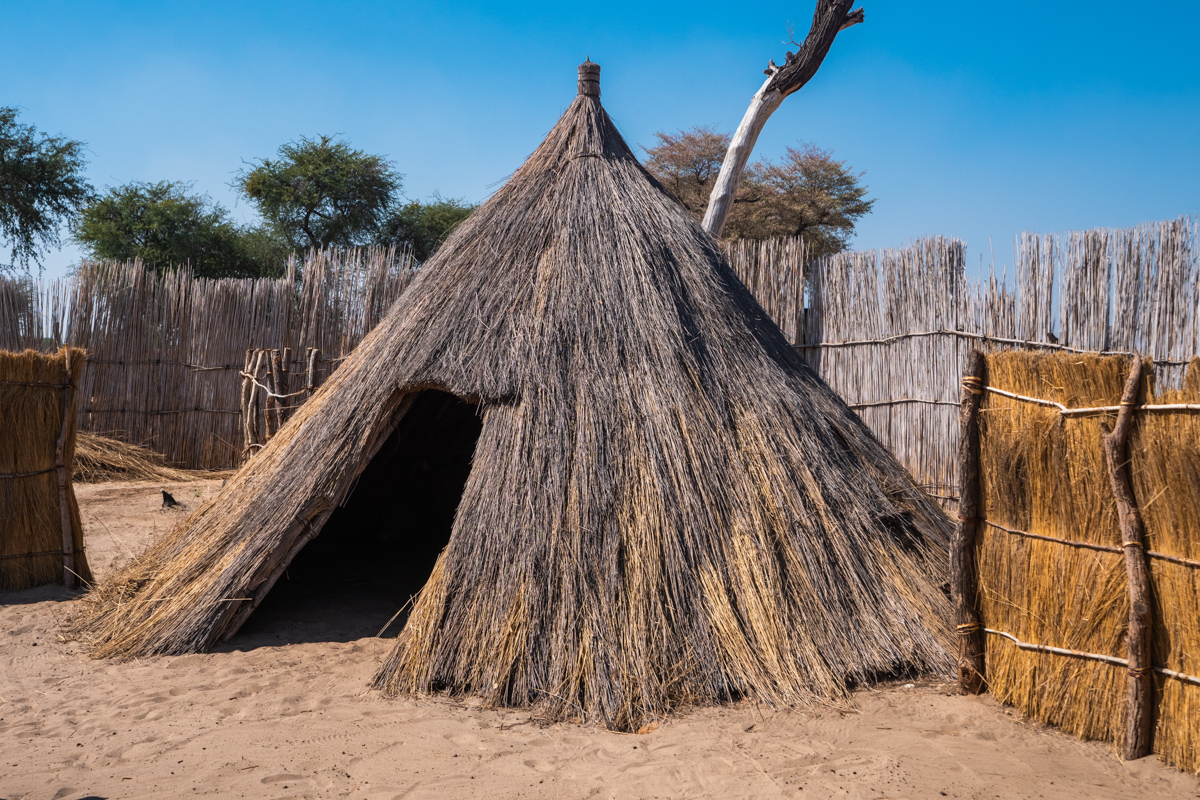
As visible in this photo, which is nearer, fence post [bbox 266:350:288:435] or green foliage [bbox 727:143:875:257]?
fence post [bbox 266:350:288:435]

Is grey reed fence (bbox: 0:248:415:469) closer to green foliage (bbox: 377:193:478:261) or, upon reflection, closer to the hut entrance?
the hut entrance

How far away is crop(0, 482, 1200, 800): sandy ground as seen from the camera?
10.7ft

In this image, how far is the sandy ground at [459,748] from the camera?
3.25 meters

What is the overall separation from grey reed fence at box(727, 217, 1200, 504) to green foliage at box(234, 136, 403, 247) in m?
15.4

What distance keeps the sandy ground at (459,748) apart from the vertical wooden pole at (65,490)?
171 centimetres

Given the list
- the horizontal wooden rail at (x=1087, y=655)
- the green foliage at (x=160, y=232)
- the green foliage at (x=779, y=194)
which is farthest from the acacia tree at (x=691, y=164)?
the horizontal wooden rail at (x=1087, y=655)

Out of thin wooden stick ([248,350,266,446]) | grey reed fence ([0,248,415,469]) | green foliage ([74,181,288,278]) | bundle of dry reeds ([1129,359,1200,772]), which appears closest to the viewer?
bundle of dry reeds ([1129,359,1200,772])

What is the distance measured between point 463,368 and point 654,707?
2.22 metres

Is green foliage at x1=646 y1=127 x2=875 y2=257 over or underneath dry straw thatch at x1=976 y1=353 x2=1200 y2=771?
over

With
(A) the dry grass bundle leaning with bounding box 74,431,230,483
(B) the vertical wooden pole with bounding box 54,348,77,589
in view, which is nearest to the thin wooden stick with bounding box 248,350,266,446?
(A) the dry grass bundle leaning with bounding box 74,431,230,483

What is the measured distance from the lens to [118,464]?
11.2 metres

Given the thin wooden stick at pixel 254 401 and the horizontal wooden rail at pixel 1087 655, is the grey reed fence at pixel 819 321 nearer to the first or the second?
the thin wooden stick at pixel 254 401

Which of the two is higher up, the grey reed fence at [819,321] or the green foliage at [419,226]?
the green foliage at [419,226]

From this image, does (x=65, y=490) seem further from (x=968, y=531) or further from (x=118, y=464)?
(x=968, y=531)
